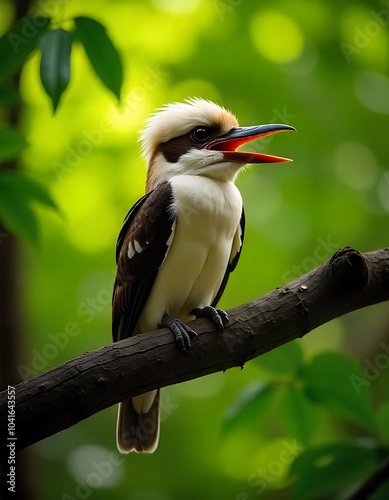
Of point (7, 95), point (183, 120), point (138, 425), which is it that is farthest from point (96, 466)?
point (7, 95)

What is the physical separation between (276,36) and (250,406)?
470 cm

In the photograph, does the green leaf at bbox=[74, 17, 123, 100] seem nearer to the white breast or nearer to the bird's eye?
the white breast

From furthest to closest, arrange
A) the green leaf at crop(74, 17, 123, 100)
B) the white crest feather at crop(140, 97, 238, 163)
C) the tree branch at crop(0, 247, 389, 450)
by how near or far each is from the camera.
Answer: the white crest feather at crop(140, 97, 238, 163)
the green leaf at crop(74, 17, 123, 100)
the tree branch at crop(0, 247, 389, 450)

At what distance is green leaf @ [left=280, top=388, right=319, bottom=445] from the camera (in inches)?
163

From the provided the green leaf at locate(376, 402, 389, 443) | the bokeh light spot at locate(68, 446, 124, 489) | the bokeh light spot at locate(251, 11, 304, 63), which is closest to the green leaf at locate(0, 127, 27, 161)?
the green leaf at locate(376, 402, 389, 443)

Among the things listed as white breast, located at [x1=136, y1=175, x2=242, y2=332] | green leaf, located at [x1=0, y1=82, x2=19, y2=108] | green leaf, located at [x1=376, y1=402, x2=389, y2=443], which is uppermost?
green leaf, located at [x1=0, y1=82, x2=19, y2=108]

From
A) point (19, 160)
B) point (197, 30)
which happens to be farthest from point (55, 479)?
point (197, 30)

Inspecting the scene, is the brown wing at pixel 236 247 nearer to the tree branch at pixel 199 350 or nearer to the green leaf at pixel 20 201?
the tree branch at pixel 199 350

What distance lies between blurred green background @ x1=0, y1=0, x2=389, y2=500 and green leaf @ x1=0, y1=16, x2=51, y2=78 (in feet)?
10.7

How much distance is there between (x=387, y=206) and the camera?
7301mm

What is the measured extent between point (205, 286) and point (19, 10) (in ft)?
8.47

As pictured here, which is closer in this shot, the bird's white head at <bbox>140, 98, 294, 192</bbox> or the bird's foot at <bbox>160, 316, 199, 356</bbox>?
the bird's foot at <bbox>160, 316, 199, 356</bbox>

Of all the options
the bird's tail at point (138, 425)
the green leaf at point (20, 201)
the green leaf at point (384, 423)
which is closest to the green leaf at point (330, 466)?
the green leaf at point (384, 423)

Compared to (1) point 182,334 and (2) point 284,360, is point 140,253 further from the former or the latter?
(2) point 284,360
